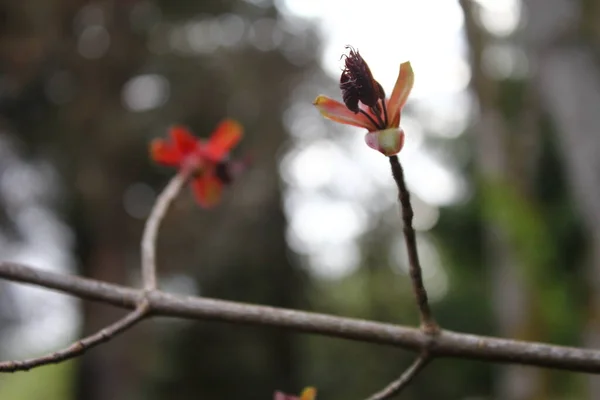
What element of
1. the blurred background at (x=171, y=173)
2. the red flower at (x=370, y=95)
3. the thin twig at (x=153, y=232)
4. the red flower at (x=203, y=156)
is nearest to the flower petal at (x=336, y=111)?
the red flower at (x=370, y=95)

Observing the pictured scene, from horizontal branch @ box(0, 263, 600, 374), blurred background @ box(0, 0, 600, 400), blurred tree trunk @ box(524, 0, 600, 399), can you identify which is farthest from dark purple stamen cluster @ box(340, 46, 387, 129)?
blurred background @ box(0, 0, 600, 400)

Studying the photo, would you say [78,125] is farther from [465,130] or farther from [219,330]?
[465,130]

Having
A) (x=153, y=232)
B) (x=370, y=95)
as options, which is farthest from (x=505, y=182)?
(x=370, y=95)

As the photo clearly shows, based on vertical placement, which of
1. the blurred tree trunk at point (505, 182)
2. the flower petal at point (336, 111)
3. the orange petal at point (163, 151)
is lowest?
the blurred tree trunk at point (505, 182)

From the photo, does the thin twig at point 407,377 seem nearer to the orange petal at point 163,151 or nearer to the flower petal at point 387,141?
the flower petal at point 387,141

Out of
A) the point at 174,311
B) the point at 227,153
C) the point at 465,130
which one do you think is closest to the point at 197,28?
the point at 227,153

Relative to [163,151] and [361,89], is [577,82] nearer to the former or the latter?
[163,151]

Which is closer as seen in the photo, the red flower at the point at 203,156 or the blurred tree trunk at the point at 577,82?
the red flower at the point at 203,156
